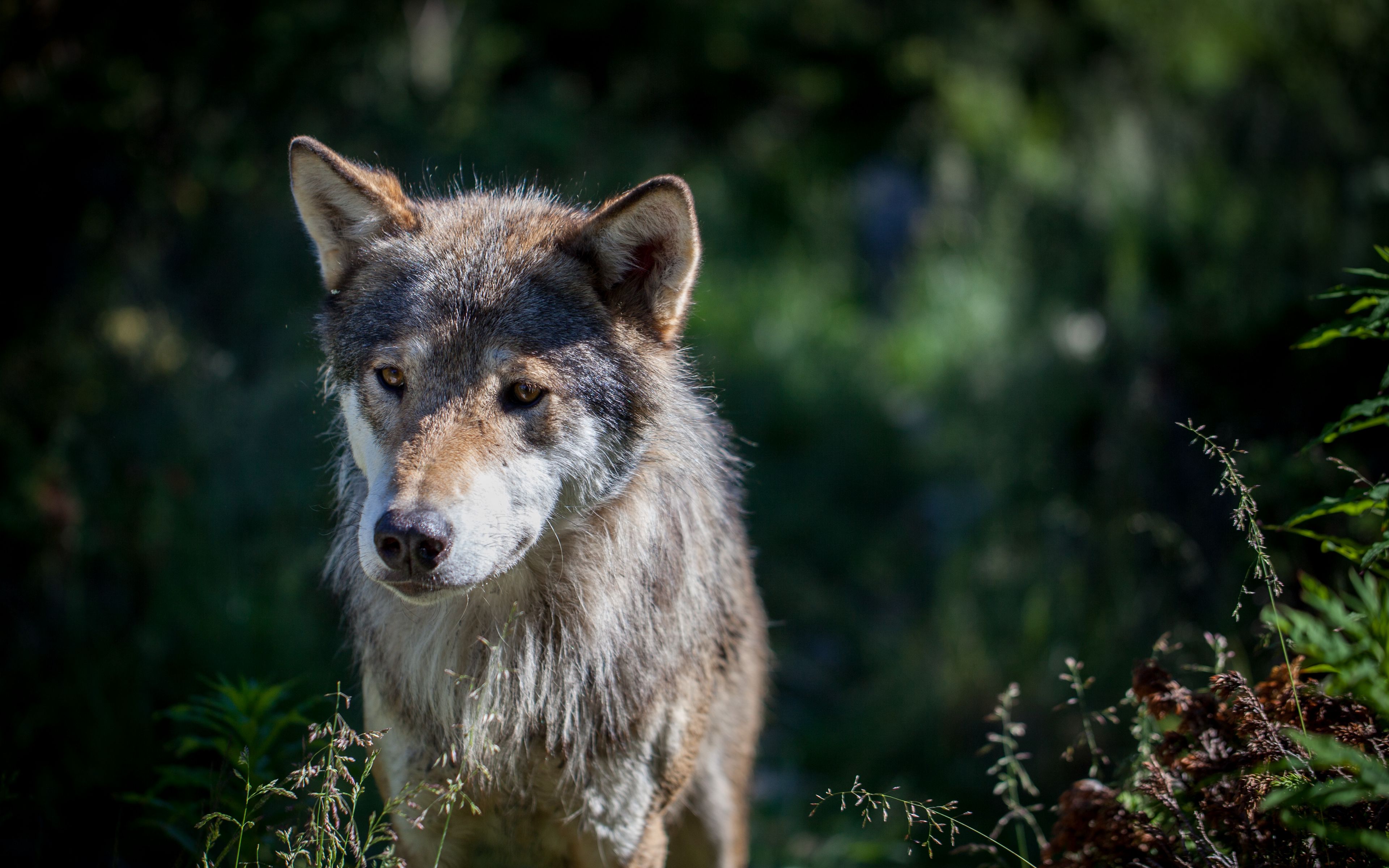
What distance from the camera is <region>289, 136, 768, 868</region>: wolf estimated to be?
2537mm

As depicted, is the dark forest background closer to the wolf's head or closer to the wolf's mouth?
the wolf's head

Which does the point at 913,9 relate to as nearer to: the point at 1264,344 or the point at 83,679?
the point at 1264,344

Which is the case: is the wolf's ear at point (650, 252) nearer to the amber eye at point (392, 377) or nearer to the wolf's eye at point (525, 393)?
the wolf's eye at point (525, 393)

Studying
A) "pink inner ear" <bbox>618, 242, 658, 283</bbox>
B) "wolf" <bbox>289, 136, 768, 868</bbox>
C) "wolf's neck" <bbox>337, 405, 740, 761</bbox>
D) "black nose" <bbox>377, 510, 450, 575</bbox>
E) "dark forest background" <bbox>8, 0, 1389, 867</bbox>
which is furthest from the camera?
"dark forest background" <bbox>8, 0, 1389, 867</bbox>

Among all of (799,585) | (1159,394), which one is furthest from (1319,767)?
(799,585)

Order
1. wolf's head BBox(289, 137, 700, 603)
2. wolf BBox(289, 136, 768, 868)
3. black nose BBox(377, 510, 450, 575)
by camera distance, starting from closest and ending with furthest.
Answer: black nose BBox(377, 510, 450, 575)
wolf's head BBox(289, 137, 700, 603)
wolf BBox(289, 136, 768, 868)

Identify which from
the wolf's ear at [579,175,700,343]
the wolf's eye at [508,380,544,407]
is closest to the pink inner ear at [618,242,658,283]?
the wolf's ear at [579,175,700,343]

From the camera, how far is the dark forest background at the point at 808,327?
423cm

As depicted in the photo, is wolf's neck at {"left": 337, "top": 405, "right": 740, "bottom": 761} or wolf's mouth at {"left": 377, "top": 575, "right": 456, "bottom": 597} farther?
wolf's neck at {"left": 337, "top": 405, "right": 740, "bottom": 761}

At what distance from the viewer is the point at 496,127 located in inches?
297

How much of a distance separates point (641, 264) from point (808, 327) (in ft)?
16.6

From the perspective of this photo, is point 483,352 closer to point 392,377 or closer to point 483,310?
point 483,310

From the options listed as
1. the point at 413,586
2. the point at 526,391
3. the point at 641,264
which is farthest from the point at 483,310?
the point at 413,586

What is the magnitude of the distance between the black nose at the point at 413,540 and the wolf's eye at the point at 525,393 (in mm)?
479
